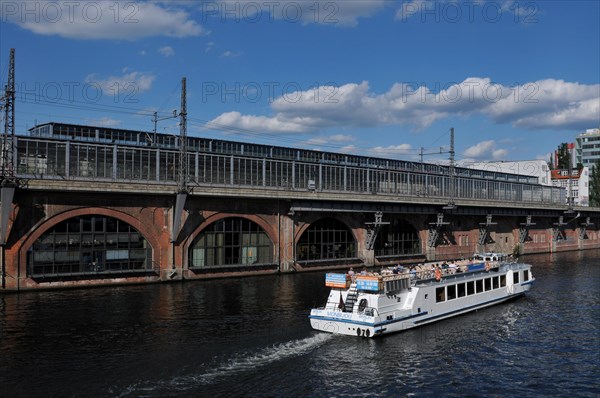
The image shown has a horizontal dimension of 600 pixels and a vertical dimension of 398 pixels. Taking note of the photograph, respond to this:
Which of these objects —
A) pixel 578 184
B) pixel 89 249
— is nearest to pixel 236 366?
pixel 89 249

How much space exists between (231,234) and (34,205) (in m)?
23.3

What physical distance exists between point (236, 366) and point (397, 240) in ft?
210

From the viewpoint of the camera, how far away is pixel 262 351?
35.6 metres

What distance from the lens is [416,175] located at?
11319 centimetres

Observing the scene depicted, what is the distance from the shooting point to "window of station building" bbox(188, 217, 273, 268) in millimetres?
67887

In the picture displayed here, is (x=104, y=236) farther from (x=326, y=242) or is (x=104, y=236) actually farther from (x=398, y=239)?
(x=398, y=239)

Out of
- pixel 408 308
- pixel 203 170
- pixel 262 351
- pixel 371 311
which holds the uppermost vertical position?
pixel 203 170

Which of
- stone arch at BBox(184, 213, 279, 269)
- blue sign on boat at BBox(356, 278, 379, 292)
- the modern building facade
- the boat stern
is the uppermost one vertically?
the modern building facade

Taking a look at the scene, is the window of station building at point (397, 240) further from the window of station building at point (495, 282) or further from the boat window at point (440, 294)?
the boat window at point (440, 294)

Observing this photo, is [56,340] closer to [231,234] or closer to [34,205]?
[34,205]

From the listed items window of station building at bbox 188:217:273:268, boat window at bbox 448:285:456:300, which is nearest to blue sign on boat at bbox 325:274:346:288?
boat window at bbox 448:285:456:300

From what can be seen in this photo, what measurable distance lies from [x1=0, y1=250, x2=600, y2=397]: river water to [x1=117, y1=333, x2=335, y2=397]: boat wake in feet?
0.32

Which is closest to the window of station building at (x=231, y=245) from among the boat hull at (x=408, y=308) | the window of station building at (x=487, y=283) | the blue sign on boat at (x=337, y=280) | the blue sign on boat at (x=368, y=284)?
the blue sign on boat at (x=337, y=280)

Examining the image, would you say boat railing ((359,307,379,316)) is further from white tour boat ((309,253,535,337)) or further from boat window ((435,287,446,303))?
boat window ((435,287,446,303))
